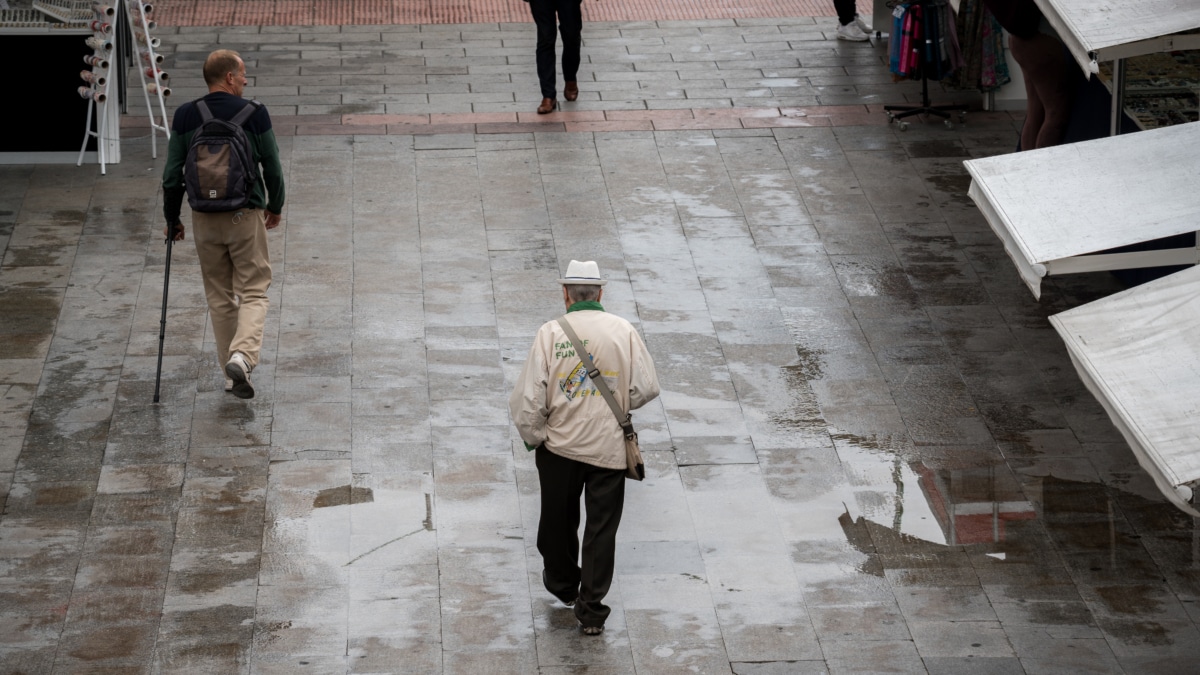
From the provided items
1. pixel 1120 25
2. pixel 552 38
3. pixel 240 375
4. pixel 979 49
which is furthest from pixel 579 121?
pixel 1120 25

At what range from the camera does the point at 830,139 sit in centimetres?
1358

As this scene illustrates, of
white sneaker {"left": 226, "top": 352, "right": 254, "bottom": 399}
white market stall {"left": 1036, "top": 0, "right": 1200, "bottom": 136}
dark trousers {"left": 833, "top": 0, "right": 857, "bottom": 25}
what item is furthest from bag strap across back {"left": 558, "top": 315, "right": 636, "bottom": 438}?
dark trousers {"left": 833, "top": 0, "right": 857, "bottom": 25}

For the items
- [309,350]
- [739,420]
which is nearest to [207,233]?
[309,350]

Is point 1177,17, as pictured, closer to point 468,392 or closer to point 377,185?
point 468,392

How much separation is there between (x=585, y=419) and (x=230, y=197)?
9.92 feet

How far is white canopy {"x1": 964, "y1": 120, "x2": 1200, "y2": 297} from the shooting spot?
24.6 feet

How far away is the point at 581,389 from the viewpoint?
702 cm

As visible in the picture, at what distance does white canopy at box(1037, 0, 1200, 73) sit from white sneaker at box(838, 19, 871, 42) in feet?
23.8

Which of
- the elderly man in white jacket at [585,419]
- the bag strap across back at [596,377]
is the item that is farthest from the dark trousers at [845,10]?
the bag strap across back at [596,377]

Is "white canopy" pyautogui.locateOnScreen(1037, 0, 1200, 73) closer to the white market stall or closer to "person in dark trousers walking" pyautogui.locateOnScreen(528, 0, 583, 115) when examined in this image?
the white market stall

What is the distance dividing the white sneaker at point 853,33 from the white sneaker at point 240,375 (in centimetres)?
892

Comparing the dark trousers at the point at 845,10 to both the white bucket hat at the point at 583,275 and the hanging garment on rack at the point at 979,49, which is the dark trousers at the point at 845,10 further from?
the white bucket hat at the point at 583,275

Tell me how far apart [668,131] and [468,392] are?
16.1ft

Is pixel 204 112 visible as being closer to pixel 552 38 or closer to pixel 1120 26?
pixel 1120 26
